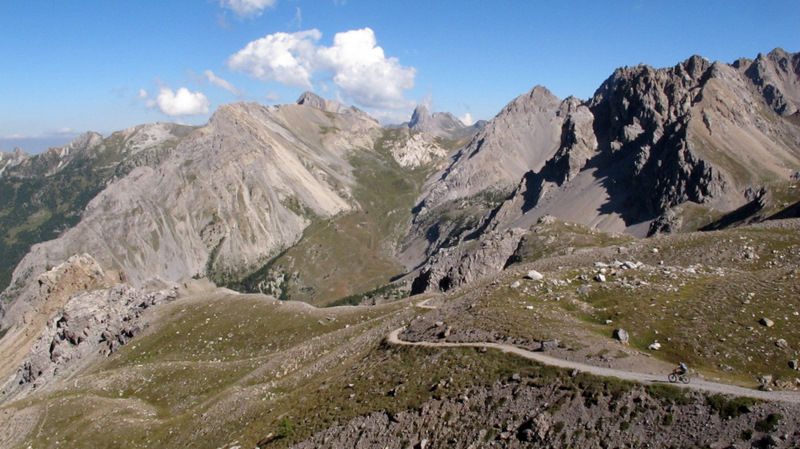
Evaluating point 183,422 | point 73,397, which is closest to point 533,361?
point 183,422

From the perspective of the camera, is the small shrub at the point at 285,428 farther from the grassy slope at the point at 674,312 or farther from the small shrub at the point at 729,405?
the small shrub at the point at 729,405

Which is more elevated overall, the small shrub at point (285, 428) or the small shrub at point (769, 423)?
the small shrub at point (769, 423)

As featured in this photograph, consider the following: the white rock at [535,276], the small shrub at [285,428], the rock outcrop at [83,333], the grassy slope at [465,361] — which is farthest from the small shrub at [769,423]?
the rock outcrop at [83,333]

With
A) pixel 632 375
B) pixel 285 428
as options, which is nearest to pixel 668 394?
pixel 632 375

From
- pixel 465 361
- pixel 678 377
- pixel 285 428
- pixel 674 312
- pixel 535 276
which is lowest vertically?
pixel 285 428

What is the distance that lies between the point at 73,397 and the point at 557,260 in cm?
6618

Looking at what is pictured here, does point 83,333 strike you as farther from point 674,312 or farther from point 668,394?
point 668,394

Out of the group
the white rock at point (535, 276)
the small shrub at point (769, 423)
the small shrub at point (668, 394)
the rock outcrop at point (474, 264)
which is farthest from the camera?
the rock outcrop at point (474, 264)

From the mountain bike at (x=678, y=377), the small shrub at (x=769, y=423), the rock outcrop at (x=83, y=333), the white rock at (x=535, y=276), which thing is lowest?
the rock outcrop at (x=83, y=333)

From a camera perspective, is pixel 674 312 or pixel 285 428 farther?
pixel 674 312

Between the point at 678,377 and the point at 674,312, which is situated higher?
the point at 674,312

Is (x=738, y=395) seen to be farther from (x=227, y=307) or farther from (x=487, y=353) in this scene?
(x=227, y=307)

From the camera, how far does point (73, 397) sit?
55812 mm

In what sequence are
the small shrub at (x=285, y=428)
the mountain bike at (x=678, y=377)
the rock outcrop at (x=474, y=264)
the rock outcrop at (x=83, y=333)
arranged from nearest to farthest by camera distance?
the mountain bike at (x=678, y=377) → the small shrub at (x=285, y=428) → the rock outcrop at (x=83, y=333) → the rock outcrop at (x=474, y=264)
